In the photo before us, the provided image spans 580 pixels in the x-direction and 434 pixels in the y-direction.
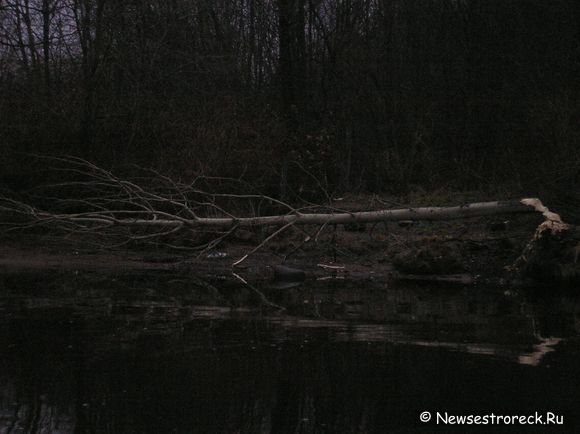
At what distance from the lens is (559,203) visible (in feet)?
37.4

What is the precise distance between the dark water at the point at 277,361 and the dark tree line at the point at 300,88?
651cm

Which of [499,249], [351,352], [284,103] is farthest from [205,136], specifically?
[351,352]

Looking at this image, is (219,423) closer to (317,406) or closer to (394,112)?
(317,406)

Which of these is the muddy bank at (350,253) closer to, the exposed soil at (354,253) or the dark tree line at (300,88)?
the exposed soil at (354,253)

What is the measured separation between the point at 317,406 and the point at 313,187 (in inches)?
489

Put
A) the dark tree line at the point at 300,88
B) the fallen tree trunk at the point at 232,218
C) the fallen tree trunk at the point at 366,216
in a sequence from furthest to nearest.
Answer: the dark tree line at the point at 300,88
the fallen tree trunk at the point at 366,216
the fallen tree trunk at the point at 232,218

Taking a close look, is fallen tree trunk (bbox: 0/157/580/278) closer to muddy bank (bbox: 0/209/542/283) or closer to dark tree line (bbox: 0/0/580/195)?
muddy bank (bbox: 0/209/542/283)

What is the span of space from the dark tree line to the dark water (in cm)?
651

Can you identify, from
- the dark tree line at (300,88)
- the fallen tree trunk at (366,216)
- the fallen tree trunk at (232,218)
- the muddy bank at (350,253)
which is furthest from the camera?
the dark tree line at (300,88)

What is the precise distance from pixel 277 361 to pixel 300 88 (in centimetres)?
1461

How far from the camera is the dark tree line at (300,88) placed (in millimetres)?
16375

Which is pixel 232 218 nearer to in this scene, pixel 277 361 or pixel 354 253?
pixel 354 253

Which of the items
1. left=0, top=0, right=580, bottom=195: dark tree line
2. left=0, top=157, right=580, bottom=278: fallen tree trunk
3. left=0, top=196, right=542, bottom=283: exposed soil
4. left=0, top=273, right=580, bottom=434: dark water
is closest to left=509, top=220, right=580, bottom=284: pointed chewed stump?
left=0, top=157, right=580, bottom=278: fallen tree trunk

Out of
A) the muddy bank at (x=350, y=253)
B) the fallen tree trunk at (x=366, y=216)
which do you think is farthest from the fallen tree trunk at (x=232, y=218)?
the muddy bank at (x=350, y=253)
